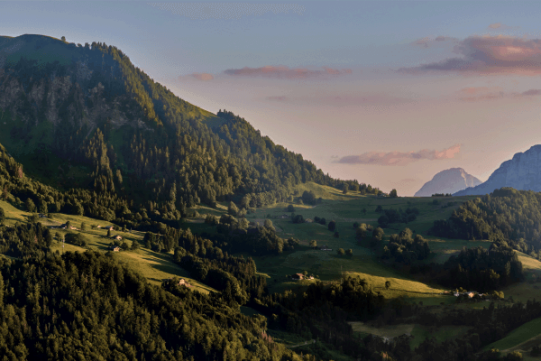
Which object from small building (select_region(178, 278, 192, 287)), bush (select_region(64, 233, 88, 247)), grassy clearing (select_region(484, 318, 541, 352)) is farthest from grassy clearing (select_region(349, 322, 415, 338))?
bush (select_region(64, 233, 88, 247))

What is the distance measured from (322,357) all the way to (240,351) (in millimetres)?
23098

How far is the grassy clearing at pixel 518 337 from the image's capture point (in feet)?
436

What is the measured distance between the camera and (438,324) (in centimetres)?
15725

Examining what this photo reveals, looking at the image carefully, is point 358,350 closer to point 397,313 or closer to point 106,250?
point 397,313

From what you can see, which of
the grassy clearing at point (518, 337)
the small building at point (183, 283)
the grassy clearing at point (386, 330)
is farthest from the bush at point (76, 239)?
the grassy clearing at point (518, 337)

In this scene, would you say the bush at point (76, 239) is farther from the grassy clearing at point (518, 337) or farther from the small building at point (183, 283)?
the grassy clearing at point (518, 337)

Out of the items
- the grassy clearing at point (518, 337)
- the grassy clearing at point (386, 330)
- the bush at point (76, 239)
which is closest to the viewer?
the grassy clearing at point (518, 337)

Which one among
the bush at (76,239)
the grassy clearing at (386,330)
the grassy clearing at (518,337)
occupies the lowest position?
the grassy clearing at (386,330)

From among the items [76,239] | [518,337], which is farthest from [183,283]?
[518,337]

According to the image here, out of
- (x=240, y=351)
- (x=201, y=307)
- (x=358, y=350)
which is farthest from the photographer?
(x=201, y=307)

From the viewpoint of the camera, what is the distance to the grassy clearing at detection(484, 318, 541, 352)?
5236 inches

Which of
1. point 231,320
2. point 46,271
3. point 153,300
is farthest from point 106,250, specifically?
point 231,320

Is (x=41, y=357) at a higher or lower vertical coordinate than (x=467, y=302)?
lower

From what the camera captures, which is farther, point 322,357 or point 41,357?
point 322,357
